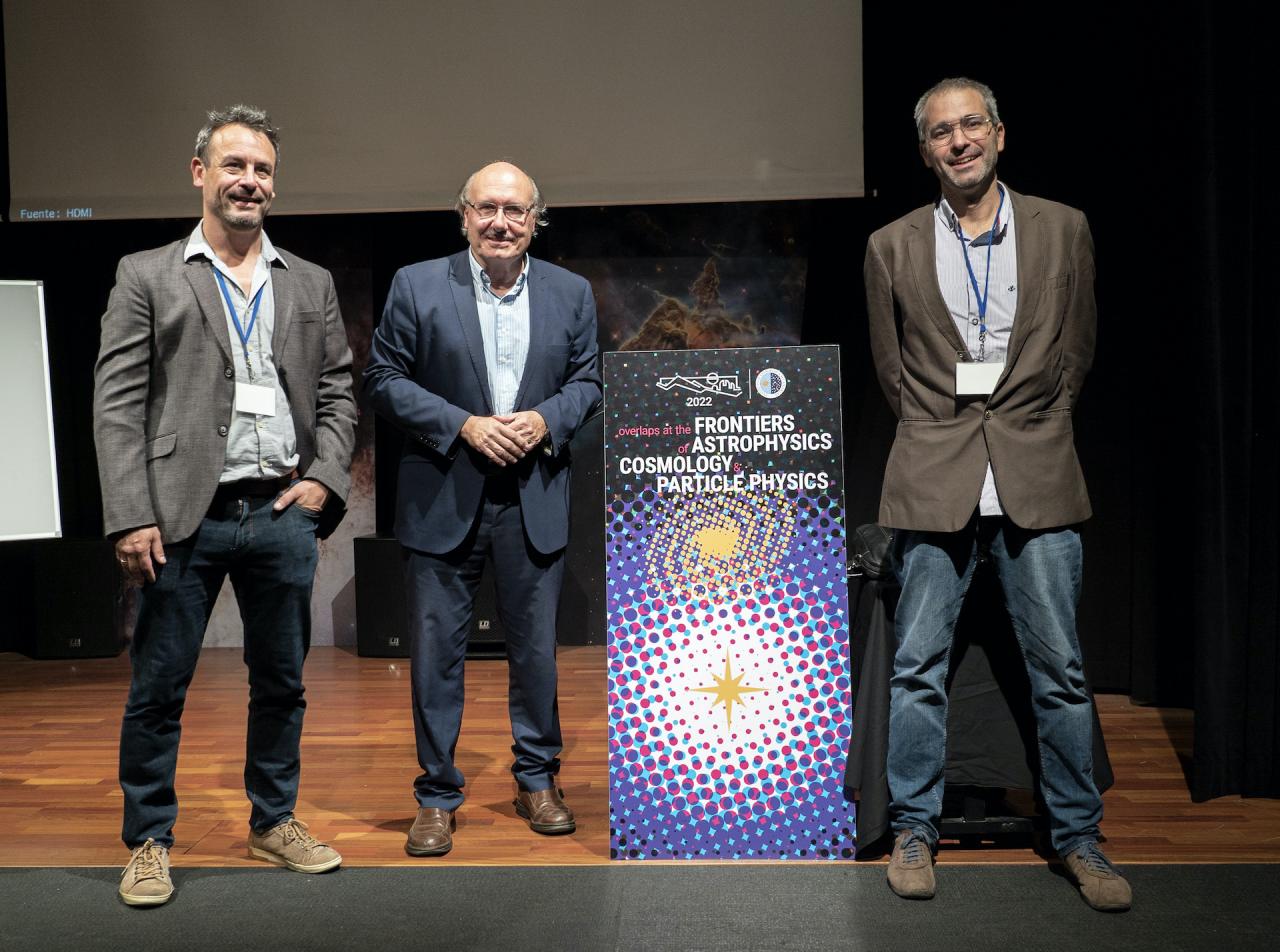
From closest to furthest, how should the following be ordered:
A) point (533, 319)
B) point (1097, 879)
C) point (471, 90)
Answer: point (1097, 879), point (533, 319), point (471, 90)

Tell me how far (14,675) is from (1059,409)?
4.72 m

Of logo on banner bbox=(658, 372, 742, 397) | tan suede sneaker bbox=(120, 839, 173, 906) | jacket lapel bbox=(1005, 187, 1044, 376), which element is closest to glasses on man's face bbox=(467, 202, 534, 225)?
logo on banner bbox=(658, 372, 742, 397)

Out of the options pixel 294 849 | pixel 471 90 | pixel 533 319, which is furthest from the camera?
pixel 471 90

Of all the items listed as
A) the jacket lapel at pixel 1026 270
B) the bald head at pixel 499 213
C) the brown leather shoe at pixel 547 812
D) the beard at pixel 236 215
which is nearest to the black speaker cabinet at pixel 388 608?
the brown leather shoe at pixel 547 812

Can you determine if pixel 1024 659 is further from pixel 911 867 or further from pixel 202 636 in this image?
pixel 202 636

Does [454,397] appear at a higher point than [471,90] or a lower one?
lower

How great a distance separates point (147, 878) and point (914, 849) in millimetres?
1667

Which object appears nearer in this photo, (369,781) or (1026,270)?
(1026,270)

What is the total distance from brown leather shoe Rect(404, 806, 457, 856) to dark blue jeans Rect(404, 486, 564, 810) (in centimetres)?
2

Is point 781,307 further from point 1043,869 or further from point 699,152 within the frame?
point 1043,869

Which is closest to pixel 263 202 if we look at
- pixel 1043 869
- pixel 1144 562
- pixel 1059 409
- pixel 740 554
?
pixel 740 554

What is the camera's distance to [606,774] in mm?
3418

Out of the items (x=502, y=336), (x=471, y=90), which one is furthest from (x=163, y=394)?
(x=471, y=90)

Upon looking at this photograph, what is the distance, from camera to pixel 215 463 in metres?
2.43
